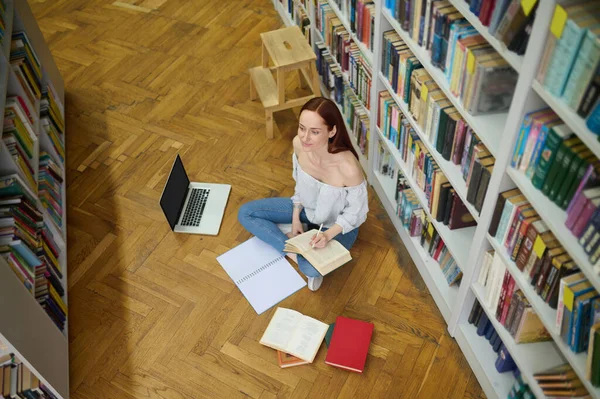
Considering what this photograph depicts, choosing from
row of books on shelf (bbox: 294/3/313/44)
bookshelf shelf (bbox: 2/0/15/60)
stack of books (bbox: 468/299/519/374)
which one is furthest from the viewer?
row of books on shelf (bbox: 294/3/313/44)

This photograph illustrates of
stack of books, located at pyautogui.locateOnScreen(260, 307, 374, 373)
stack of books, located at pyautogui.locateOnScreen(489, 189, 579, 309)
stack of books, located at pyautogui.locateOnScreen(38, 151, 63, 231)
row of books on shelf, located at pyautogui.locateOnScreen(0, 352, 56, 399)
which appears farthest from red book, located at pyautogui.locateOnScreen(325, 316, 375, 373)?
stack of books, located at pyautogui.locateOnScreen(38, 151, 63, 231)

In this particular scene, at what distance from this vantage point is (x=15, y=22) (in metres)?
3.28

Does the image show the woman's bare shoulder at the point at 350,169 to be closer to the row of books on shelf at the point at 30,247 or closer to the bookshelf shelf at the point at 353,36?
the bookshelf shelf at the point at 353,36

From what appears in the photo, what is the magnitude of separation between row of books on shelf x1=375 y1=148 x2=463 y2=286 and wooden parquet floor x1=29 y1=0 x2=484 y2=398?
18cm

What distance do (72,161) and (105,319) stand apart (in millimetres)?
1224

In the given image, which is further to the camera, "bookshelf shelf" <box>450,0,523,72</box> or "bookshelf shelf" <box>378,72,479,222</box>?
"bookshelf shelf" <box>378,72,479,222</box>

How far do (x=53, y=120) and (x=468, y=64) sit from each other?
8.48 feet

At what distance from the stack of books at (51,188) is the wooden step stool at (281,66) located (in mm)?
1273

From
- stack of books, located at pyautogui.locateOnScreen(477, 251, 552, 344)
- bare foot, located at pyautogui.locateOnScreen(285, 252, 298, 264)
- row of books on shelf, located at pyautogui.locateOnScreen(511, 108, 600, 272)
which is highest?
row of books on shelf, located at pyautogui.locateOnScreen(511, 108, 600, 272)

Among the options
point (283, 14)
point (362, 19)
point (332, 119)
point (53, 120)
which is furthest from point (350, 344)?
point (283, 14)

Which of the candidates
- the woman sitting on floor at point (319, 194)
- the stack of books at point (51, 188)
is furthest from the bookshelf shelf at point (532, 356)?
the stack of books at point (51, 188)

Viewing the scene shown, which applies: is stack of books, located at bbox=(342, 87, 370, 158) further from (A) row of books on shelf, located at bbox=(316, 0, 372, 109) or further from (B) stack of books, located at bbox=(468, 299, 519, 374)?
(B) stack of books, located at bbox=(468, 299, 519, 374)

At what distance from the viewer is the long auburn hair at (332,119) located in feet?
7.40

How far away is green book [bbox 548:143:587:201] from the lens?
149 centimetres
